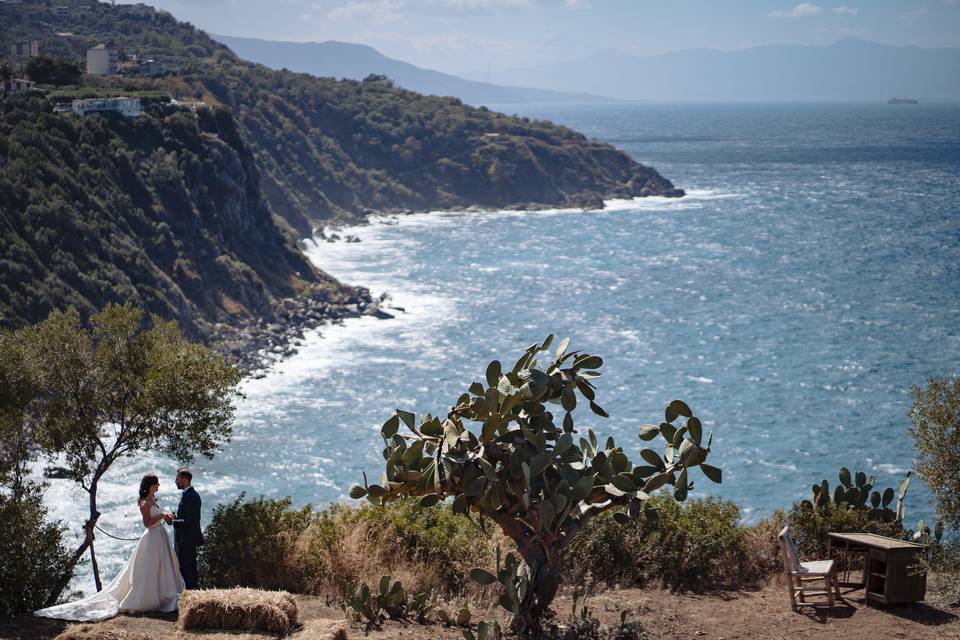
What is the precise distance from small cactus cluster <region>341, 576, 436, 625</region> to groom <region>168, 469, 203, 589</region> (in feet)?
7.78

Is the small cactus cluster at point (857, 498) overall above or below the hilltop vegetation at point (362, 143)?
below

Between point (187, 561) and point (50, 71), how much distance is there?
332 feet

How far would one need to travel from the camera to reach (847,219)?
4783 inches

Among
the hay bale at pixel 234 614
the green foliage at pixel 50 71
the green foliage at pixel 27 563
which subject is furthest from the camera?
the green foliage at pixel 50 71

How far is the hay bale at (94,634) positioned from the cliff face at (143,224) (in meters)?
48.9

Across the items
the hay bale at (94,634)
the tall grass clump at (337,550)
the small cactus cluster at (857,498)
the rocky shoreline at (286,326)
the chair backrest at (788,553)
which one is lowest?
the rocky shoreline at (286,326)

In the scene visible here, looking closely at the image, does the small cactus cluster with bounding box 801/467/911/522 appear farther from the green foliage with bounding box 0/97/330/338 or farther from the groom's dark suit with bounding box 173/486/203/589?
the green foliage with bounding box 0/97/330/338

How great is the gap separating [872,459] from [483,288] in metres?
47.2

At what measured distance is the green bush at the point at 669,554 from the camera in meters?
14.2

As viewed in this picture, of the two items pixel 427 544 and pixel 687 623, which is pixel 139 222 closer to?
pixel 427 544

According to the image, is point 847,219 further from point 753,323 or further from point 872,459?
point 872,459

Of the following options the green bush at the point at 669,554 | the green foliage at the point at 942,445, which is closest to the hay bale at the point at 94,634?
the green bush at the point at 669,554

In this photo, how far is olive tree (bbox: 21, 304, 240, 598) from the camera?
15406mm

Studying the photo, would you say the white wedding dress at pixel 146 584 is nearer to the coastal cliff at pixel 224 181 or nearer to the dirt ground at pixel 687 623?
the dirt ground at pixel 687 623
